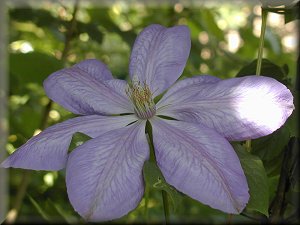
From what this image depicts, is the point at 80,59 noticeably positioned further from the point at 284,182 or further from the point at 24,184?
the point at 284,182

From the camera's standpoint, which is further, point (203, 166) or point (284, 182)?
point (284, 182)

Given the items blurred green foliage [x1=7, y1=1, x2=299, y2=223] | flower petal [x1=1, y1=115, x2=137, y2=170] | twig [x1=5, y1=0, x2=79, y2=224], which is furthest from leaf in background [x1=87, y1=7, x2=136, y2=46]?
flower petal [x1=1, y1=115, x2=137, y2=170]

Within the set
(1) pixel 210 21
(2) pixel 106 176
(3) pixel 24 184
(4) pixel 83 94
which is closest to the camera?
(2) pixel 106 176

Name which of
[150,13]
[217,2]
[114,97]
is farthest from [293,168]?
[150,13]

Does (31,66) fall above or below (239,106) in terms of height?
below

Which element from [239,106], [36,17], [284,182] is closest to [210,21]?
[36,17]

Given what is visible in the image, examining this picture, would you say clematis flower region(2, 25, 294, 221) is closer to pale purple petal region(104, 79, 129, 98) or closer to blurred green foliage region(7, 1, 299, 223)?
pale purple petal region(104, 79, 129, 98)
